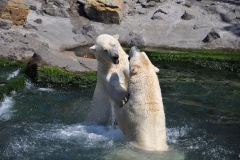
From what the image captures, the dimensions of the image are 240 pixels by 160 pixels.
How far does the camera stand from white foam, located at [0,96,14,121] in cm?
977

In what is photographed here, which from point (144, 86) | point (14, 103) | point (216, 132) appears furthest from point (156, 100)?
point (14, 103)

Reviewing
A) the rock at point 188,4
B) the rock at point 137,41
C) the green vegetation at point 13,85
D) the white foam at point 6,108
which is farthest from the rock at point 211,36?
the white foam at point 6,108

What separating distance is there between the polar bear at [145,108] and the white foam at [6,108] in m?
3.85

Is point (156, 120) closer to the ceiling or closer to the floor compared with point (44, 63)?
closer to the ceiling

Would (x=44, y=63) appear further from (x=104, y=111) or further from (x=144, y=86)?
(x=144, y=86)

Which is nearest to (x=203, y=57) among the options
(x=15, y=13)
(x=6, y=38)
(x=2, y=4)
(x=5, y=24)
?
(x=6, y=38)

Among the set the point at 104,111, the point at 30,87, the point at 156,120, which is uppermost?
the point at 156,120

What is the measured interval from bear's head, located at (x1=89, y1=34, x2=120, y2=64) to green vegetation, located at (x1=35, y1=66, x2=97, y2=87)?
4.36 meters

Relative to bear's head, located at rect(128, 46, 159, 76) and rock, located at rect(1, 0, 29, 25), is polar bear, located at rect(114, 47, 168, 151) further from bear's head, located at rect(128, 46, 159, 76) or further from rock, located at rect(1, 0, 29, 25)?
rock, located at rect(1, 0, 29, 25)

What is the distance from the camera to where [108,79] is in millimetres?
7785

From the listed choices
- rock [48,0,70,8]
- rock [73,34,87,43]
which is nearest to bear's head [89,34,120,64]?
rock [73,34,87,43]

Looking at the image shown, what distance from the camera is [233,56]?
623 inches

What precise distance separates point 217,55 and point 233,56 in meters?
0.53

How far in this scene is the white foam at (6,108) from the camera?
977 centimetres
